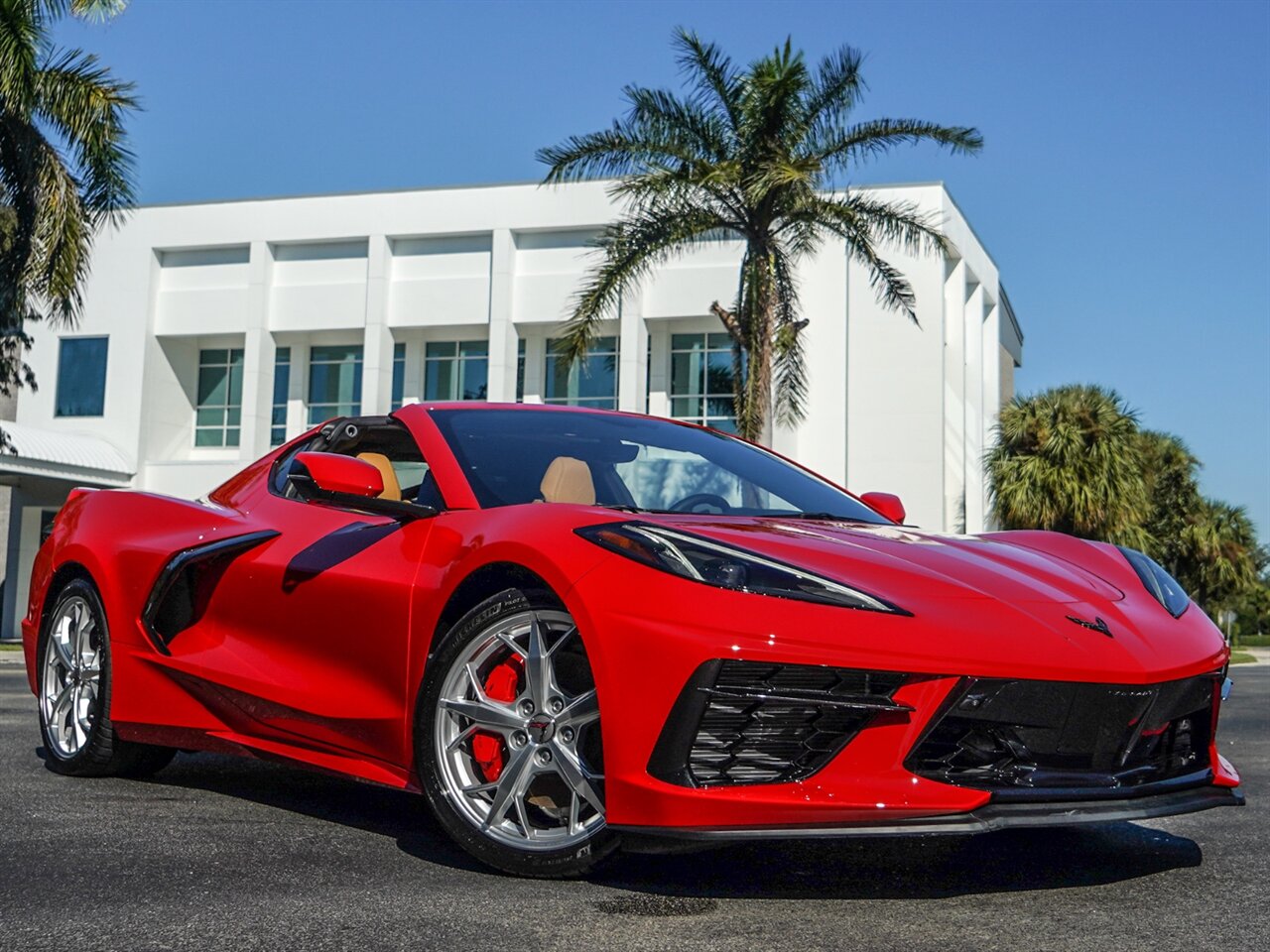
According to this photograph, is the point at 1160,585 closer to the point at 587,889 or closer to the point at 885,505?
the point at 885,505

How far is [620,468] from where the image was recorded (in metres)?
4.57

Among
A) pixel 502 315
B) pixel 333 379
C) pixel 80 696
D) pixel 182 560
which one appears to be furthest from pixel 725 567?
pixel 333 379

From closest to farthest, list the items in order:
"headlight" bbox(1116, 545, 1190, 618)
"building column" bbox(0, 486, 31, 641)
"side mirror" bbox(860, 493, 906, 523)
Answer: "headlight" bbox(1116, 545, 1190, 618) < "side mirror" bbox(860, 493, 906, 523) < "building column" bbox(0, 486, 31, 641)

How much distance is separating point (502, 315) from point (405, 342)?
3418mm

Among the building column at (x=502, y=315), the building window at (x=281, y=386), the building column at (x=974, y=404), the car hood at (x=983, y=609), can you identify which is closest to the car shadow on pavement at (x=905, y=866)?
the car hood at (x=983, y=609)

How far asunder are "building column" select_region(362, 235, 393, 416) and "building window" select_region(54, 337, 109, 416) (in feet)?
23.7

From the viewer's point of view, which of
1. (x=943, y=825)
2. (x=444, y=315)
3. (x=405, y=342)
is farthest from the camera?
(x=405, y=342)

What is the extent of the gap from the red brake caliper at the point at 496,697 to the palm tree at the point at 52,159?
15.8 metres

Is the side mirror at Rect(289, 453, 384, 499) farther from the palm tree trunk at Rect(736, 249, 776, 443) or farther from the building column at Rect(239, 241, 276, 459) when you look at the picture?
the building column at Rect(239, 241, 276, 459)

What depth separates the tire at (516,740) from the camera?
3416 mm

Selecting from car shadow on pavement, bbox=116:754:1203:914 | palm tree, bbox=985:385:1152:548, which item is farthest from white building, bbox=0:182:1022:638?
car shadow on pavement, bbox=116:754:1203:914

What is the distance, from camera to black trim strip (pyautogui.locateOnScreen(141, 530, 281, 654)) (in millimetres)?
4641

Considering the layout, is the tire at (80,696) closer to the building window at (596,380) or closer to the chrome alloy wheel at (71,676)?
the chrome alloy wheel at (71,676)

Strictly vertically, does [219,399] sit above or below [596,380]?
below
